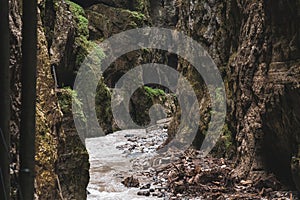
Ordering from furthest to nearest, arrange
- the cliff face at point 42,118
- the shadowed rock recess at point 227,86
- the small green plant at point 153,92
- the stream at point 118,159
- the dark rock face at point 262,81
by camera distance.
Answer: the small green plant at point 153,92 < the stream at point 118,159 < the dark rock face at point 262,81 < the shadowed rock recess at point 227,86 < the cliff face at point 42,118

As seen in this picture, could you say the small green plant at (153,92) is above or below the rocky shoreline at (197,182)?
above

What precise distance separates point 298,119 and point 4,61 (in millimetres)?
7227

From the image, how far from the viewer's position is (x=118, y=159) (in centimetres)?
1541

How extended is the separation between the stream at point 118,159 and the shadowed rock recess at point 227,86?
212cm

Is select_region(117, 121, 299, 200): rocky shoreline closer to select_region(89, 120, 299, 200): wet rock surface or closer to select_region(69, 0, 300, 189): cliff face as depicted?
select_region(89, 120, 299, 200): wet rock surface

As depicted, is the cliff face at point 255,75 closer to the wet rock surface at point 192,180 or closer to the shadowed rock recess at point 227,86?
the shadowed rock recess at point 227,86

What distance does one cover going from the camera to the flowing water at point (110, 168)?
979 cm

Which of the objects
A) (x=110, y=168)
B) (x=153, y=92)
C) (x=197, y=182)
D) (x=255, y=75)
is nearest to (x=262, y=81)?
(x=255, y=75)

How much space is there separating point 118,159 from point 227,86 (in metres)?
5.58

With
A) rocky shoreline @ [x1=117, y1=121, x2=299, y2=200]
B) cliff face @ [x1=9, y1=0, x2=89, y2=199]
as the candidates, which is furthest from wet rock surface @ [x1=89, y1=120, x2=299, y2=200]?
cliff face @ [x1=9, y1=0, x2=89, y2=199]

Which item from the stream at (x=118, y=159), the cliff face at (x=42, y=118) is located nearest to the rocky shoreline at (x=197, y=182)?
the stream at (x=118, y=159)

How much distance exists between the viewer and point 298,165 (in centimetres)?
789

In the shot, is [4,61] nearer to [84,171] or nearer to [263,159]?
[84,171]

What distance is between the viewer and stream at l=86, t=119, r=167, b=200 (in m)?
10.0
